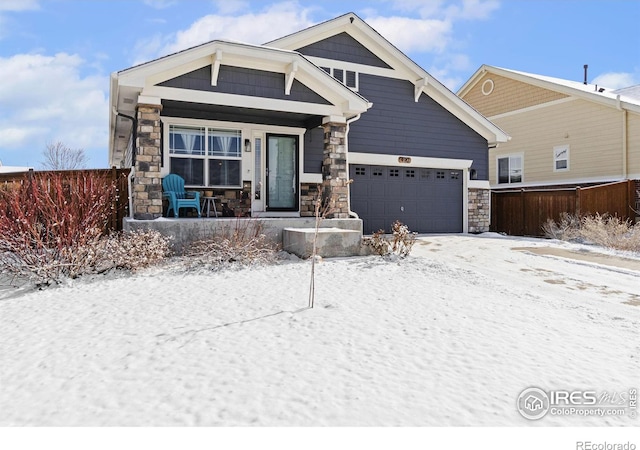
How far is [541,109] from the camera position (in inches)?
695

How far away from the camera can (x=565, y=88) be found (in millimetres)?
16531

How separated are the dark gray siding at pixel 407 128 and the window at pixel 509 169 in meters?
4.55

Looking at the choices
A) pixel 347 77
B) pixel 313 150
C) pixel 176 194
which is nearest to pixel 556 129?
pixel 347 77

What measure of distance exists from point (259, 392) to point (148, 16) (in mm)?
8311

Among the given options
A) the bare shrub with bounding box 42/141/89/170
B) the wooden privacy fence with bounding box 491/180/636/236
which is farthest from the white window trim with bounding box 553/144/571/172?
the bare shrub with bounding box 42/141/89/170

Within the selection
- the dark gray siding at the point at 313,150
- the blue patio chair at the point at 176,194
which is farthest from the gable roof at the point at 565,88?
the blue patio chair at the point at 176,194

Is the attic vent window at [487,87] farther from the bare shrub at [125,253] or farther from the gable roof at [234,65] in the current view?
the bare shrub at [125,253]

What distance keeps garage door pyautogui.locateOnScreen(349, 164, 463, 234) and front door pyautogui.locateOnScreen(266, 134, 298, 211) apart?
1.94 metres

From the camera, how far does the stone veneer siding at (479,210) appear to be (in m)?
14.8

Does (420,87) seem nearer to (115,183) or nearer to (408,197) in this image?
(408,197)

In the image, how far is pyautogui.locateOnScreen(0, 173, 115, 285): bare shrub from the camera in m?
6.32

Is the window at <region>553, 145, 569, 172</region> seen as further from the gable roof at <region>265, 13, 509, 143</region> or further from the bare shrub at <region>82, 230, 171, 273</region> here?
the bare shrub at <region>82, 230, 171, 273</region>
